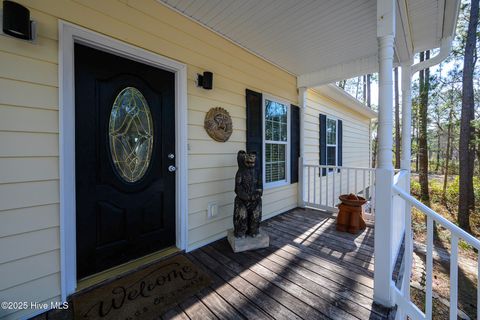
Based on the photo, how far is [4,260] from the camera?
1340mm

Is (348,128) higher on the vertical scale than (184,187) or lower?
higher

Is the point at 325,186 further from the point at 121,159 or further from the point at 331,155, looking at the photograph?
the point at 121,159

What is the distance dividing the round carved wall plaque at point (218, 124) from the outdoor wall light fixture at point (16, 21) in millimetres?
1541

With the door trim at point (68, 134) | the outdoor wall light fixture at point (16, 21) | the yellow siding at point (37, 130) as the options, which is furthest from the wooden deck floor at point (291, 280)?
the outdoor wall light fixture at point (16, 21)

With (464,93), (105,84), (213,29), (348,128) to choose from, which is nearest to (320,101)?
(348,128)

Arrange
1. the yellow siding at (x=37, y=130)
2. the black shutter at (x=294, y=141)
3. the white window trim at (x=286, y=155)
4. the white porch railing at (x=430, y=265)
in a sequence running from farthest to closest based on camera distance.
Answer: the black shutter at (x=294, y=141) → the white window trim at (x=286, y=155) → the yellow siding at (x=37, y=130) → the white porch railing at (x=430, y=265)

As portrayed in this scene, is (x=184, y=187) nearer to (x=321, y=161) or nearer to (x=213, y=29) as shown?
(x=213, y=29)

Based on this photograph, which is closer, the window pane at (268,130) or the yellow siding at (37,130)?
the yellow siding at (37,130)

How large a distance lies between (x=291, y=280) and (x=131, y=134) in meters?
2.03

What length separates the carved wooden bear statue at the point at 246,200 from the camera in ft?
7.75

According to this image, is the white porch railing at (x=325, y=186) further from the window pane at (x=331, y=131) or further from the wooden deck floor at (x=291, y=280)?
the wooden deck floor at (x=291, y=280)

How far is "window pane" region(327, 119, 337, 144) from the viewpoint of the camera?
17.4 feet

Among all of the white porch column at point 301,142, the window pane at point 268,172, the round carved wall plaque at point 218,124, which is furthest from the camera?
the white porch column at point 301,142

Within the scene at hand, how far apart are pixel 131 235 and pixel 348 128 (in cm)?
680
